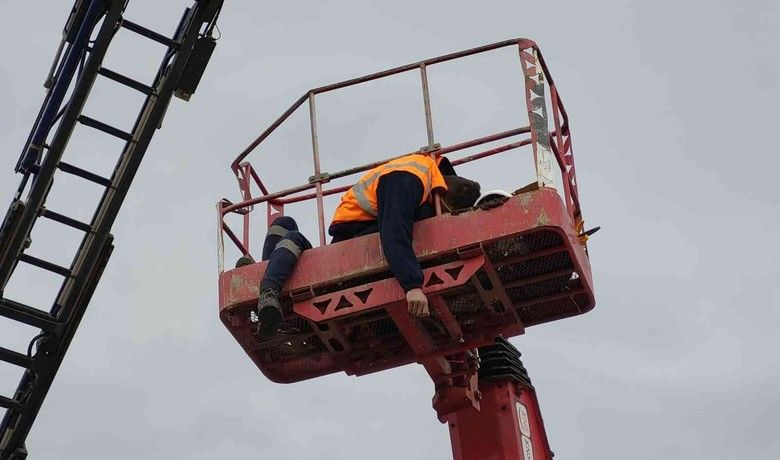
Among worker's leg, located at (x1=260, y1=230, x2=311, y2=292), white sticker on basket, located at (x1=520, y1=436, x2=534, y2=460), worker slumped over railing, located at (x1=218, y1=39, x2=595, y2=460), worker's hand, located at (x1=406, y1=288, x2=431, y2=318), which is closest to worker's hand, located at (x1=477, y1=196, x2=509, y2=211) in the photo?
worker slumped over railing, located at (x1=218, y1=39, x2=595, y2=460)

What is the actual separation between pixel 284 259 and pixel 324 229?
58 centimetres

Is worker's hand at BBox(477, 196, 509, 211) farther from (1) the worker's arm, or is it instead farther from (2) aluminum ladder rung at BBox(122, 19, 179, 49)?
(2) aluminum ladder rung at BBox(122, 19, 179, 49)

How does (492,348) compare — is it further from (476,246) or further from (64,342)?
(64,342)

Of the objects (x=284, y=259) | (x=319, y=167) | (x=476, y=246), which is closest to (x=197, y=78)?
(x=319, y=167)

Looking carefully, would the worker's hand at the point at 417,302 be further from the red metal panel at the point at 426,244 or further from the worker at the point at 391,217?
the red metal panel at the point at 426,244

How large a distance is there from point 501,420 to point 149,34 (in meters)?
4.20

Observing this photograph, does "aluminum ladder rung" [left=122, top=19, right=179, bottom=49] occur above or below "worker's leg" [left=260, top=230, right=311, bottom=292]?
above

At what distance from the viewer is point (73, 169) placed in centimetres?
1166

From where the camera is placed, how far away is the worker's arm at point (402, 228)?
33.2ft

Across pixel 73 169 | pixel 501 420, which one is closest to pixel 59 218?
pixel 73 169

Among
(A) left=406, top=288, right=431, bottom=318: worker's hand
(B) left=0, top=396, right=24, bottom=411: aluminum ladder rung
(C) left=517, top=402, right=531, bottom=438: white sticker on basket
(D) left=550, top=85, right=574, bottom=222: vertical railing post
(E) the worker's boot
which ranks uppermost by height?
(D) left=550, top=85, right=574, bottom=222: vertical railing post

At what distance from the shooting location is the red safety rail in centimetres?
1034

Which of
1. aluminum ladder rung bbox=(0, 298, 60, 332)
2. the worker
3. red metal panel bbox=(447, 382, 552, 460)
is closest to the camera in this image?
the worker

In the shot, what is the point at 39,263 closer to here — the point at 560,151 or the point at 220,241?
the point at 220,241
